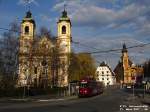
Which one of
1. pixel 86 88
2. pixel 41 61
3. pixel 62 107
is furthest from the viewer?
pixel 41 61

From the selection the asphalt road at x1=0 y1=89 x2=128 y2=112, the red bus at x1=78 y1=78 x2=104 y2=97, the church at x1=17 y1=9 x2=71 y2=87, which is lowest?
the asphalt road at x1=0 y1=89 x2=128 y2=112

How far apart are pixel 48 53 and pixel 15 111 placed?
5254 cm

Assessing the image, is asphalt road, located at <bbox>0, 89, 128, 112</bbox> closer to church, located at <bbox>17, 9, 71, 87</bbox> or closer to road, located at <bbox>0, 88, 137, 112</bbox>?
road, located at <bbox>0, 88, 137, 112</bbox>

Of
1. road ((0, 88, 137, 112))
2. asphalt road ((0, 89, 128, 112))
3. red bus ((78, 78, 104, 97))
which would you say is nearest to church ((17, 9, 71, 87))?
red bus ((78, 78, 104, 97))

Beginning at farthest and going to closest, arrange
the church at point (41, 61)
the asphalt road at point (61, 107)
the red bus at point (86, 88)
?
the church at point (41, 61) < the red bus at point (86, 88) < the asphalt road at point (61, 107)

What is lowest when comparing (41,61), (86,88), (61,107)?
(61,107)

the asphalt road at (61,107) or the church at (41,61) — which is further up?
the church at (41,61)

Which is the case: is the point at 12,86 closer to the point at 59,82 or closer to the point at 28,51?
the point at 28,51

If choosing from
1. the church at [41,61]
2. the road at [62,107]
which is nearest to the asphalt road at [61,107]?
the road at [62,107]

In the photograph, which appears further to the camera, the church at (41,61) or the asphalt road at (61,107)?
the church at (41,61)

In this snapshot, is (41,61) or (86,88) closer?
(86,88)

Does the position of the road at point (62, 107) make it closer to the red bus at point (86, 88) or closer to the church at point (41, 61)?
the red bus at point (86, 88)

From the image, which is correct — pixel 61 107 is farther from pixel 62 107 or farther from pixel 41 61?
pixel 41 61

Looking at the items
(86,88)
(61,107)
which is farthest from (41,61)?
(61,107)
